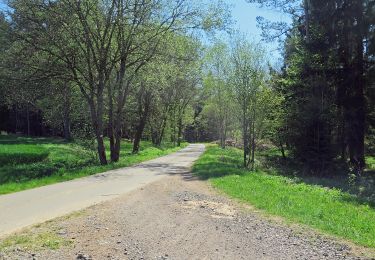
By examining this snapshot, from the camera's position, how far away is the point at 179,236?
27.3ft

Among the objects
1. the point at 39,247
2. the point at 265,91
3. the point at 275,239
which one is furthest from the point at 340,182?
the point at 39,247

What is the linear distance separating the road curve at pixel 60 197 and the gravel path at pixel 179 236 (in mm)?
657

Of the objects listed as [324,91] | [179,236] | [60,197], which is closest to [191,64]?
[324,91]

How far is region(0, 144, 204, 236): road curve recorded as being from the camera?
377 inches

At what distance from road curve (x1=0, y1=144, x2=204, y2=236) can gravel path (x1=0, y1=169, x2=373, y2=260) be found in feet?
2.15

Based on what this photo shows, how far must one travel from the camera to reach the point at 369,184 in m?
24.4

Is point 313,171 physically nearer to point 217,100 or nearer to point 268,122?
point 268,122

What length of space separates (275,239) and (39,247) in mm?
4229

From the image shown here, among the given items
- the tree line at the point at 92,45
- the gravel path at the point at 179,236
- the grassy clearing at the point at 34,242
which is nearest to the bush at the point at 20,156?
the tree line at the point at 92,45

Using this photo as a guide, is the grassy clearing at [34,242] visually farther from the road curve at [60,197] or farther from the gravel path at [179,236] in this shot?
the road curve at [60,197]

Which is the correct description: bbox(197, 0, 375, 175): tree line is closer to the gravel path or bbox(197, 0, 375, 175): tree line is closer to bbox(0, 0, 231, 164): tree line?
bbox(0, 0, 231, 164): tree line

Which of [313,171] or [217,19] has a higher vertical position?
[217,19]

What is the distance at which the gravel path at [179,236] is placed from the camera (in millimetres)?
7230

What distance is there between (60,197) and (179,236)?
5.74 meters
